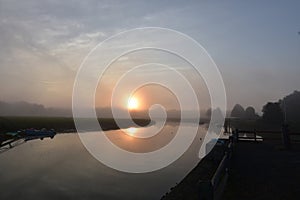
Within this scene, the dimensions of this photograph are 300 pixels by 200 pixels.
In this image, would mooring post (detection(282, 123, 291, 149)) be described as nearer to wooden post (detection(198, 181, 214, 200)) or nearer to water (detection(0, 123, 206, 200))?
water (detection(0, 123, 206, 200))

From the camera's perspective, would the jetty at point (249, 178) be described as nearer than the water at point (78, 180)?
Yes

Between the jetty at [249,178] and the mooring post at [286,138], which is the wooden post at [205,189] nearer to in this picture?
the jetty at [249,178]

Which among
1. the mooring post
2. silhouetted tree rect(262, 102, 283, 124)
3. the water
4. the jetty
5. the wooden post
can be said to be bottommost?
the water

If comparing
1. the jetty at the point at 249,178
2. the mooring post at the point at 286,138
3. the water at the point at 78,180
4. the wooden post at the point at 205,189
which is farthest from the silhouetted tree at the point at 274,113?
the wooden post at the point at 205,189

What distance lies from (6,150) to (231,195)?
144ft

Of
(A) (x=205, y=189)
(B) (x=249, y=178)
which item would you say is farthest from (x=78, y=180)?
(A) (x=205, y=189)

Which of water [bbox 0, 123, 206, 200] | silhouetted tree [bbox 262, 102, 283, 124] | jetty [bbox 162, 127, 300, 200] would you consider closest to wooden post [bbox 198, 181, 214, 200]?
jetty [bbox 162, 127, 300, 200]

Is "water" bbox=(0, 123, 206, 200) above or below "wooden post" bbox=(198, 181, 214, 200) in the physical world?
below

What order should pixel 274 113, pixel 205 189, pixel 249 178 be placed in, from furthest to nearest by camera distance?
1. pixel 274 113
2. pixel 249 178
3. pixel 205 189

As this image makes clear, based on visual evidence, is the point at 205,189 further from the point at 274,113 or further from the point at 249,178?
the point at 274,113

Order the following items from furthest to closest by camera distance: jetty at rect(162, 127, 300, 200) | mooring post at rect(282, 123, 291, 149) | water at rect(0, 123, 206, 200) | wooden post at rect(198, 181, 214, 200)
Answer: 1. mooring post at rect(282, 123, 291, 149)
2. water at rect(0, 123, 206, 200)
3. jetty at rect(162, 127, 300, 200)
4. wooden post at rect(198, 181, 214, 200)

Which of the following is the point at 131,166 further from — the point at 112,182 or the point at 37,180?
the point at 37,180

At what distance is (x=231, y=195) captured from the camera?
1182cm

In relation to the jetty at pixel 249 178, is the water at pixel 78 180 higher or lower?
lower
